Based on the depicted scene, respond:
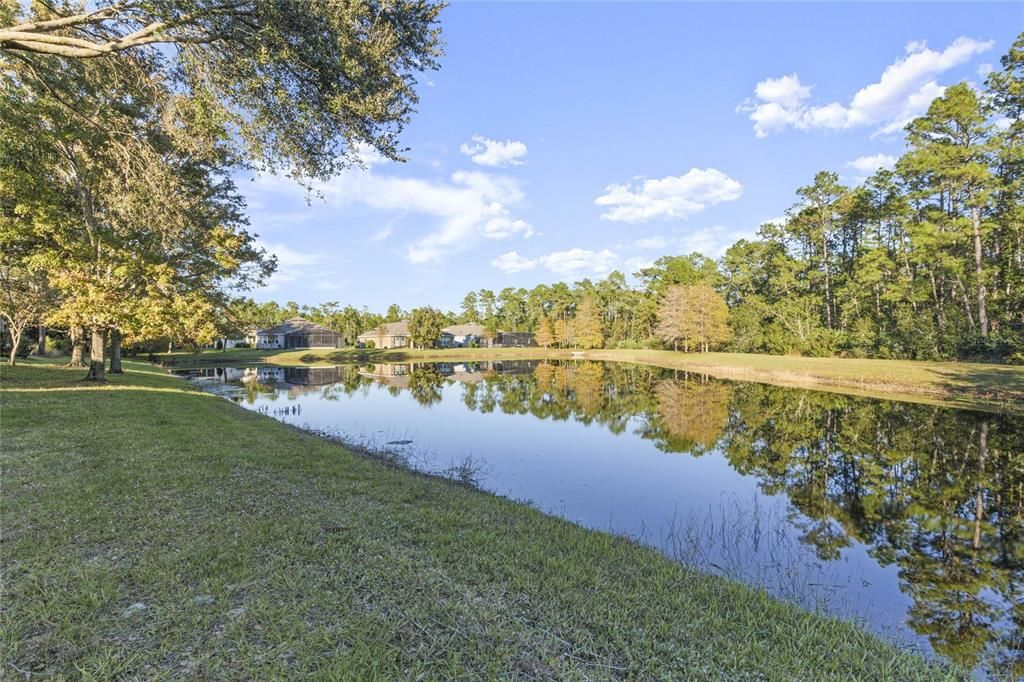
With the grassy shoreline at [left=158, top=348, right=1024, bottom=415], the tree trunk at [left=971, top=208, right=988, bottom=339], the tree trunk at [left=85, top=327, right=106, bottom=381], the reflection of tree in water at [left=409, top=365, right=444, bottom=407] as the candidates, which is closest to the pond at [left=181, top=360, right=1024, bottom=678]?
the reflection of tree in water at [left=409, top=365, right=444, bottom=407]

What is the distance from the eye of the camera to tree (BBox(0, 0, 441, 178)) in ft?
19.4

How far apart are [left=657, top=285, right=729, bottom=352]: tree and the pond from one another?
3246 cm

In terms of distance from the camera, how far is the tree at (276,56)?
5.91 metres

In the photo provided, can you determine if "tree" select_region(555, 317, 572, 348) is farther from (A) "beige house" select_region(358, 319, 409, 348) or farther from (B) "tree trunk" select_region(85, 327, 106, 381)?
(B) "tree trunk" select_region(85, 327, 106, 381)

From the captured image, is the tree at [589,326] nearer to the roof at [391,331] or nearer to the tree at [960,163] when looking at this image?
the roof at [391,331]

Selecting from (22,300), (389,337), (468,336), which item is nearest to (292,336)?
(389,337)

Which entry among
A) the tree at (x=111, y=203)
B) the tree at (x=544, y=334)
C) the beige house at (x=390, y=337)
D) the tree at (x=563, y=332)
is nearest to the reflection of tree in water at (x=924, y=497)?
the tree at (x=111, y=203)

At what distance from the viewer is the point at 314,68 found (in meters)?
6.25

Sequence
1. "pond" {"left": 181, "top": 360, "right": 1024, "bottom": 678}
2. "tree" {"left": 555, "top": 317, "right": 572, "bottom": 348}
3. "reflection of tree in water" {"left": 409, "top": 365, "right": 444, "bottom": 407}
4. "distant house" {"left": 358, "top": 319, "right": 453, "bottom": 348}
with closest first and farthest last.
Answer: "pond" {"left": 181, "top": 360, "right": 1024, "bottom": 678}
"reflection of tree in water" {"left": 409, "top": 365, "right": 444, "bottom": 407}
"distant house" {"left": 358, "top": 319, "right": 453, "bottom": 348}
"tree" {"left": 555, "top": 317, "right": 572, "bottom": 348}

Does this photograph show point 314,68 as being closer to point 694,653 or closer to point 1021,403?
point 694,653

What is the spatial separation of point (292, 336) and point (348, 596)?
74.4 m

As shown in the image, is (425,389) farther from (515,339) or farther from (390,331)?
(515,339)

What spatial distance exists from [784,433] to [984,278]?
82.3 feet

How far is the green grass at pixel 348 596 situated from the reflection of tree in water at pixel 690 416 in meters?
8.99
